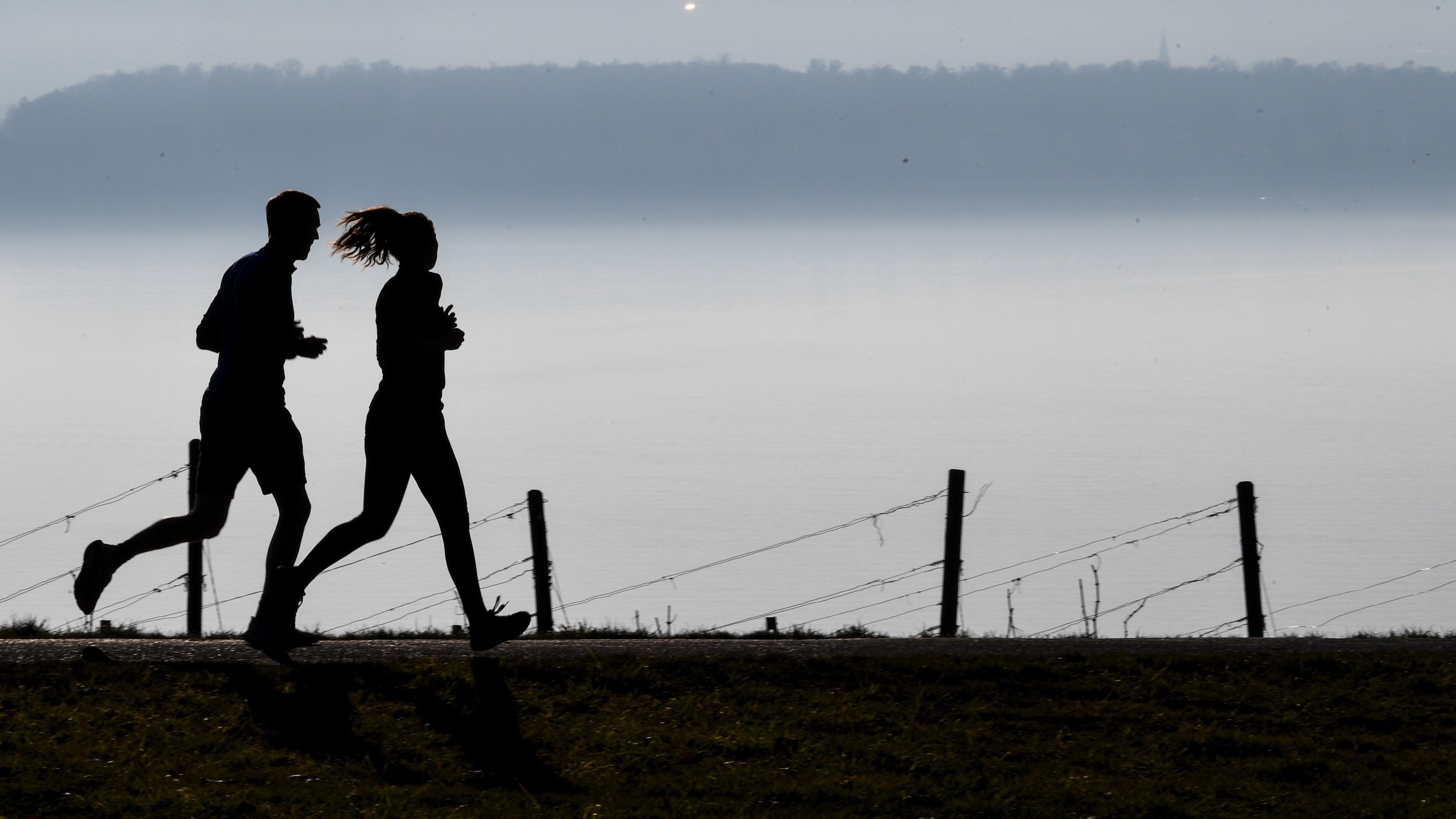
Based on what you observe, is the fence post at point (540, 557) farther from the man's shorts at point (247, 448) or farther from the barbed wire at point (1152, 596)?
the man's shorts at point (247, 448)

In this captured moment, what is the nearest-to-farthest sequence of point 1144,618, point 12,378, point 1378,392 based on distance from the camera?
point 1144,618
point 1378,392
point 12,378

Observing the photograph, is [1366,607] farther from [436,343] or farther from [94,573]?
[94,573]

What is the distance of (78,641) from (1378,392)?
4347 cm

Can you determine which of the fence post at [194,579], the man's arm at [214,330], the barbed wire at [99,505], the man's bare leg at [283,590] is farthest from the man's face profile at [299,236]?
the fence post at [194,579]

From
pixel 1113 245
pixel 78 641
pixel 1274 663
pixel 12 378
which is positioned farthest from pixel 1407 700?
pixel 1113 245

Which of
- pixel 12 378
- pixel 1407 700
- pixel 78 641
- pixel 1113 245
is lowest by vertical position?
pixel 1407 700

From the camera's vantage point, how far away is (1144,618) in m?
22.7

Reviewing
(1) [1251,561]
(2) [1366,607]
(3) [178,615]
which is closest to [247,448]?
(1) [1251,561]

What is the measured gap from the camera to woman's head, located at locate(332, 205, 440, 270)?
6449mm

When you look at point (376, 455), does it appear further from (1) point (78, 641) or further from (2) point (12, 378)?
(2) point (12, 378)

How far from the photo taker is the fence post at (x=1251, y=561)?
9.42 metres

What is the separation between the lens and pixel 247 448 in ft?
20.8

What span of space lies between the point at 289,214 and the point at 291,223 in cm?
4

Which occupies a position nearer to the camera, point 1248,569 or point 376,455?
point 376,455
